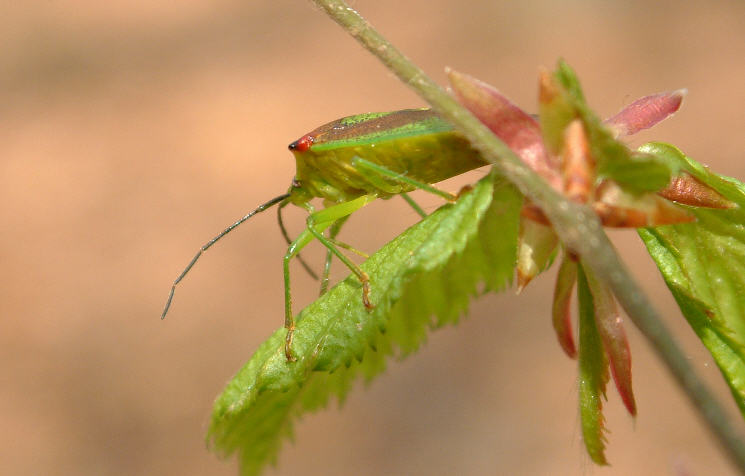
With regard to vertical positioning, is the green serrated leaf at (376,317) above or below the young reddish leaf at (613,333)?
above

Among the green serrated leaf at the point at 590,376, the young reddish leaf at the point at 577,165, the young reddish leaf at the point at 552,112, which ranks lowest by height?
the green serrated leaf at the point at 590,376

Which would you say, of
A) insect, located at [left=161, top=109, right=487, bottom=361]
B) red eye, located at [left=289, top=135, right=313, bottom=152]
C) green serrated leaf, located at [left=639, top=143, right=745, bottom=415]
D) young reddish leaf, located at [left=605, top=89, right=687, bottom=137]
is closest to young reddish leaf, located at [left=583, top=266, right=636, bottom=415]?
green serrated leaf, located at [left=639, top=143, right=745, bottom=415]

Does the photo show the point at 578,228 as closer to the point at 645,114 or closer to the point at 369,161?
the point at 645,114

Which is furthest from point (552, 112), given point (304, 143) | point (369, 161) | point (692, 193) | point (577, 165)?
point (304, 143)

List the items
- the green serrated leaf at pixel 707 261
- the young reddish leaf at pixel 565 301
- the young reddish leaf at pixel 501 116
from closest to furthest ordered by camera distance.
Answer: the young reddish leaf at pixel 501 116 < the young reddish leaf at pixel 565 301 < the green serrated leaf at pixel 707 261

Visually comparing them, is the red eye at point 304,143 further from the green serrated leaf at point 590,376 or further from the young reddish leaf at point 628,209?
the young reddish leaf at point 628,209

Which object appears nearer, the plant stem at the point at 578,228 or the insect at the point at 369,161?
the plant stem at the point at 578,228

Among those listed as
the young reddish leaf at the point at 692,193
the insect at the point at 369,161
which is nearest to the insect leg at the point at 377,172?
the insect at the point at 369,161
